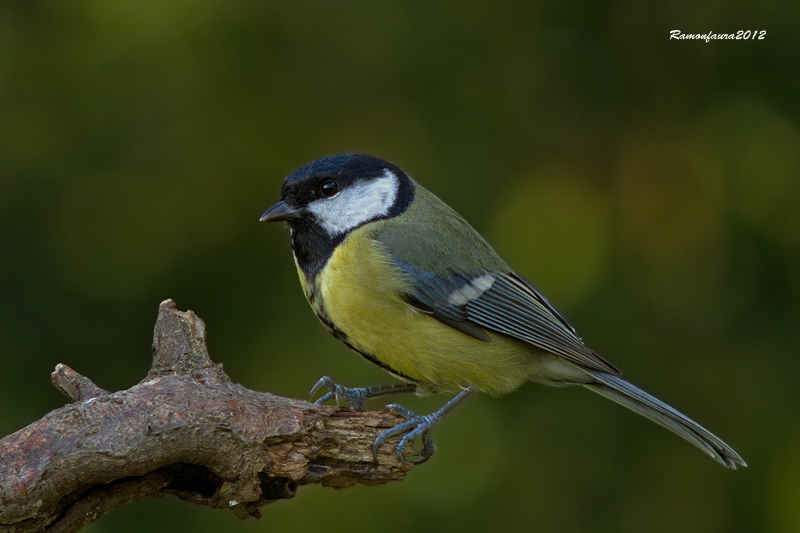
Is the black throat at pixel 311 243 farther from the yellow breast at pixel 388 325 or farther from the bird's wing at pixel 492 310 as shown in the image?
the bird's wing at pixel 492 310

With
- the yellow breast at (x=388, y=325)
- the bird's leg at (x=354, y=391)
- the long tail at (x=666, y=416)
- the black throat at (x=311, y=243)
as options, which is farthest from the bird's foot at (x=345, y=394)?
the long tail at (x=666, y=416)

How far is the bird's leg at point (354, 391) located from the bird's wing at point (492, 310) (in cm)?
29

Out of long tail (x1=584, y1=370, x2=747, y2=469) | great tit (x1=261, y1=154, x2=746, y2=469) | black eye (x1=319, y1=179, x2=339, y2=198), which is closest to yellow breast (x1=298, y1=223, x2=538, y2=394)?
great tit (x1=261, y1=154, x2=746, y2=469)

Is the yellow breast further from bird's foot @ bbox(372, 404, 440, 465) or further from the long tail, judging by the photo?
the long tail

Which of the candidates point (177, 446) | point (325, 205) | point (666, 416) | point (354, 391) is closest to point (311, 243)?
point (325, 205)

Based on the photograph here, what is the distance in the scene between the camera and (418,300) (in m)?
2.63

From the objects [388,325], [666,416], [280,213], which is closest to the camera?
[388,325]

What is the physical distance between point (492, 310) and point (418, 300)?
0.28m

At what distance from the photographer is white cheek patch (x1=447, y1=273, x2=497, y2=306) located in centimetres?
271

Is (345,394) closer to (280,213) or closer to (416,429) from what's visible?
(416,429)

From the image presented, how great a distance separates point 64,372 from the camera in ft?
7.07

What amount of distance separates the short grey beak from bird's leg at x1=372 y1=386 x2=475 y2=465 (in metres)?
0.66

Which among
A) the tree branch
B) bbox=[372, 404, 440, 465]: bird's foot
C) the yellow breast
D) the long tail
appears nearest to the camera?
the tree branch

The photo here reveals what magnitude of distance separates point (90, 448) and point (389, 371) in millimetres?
985
